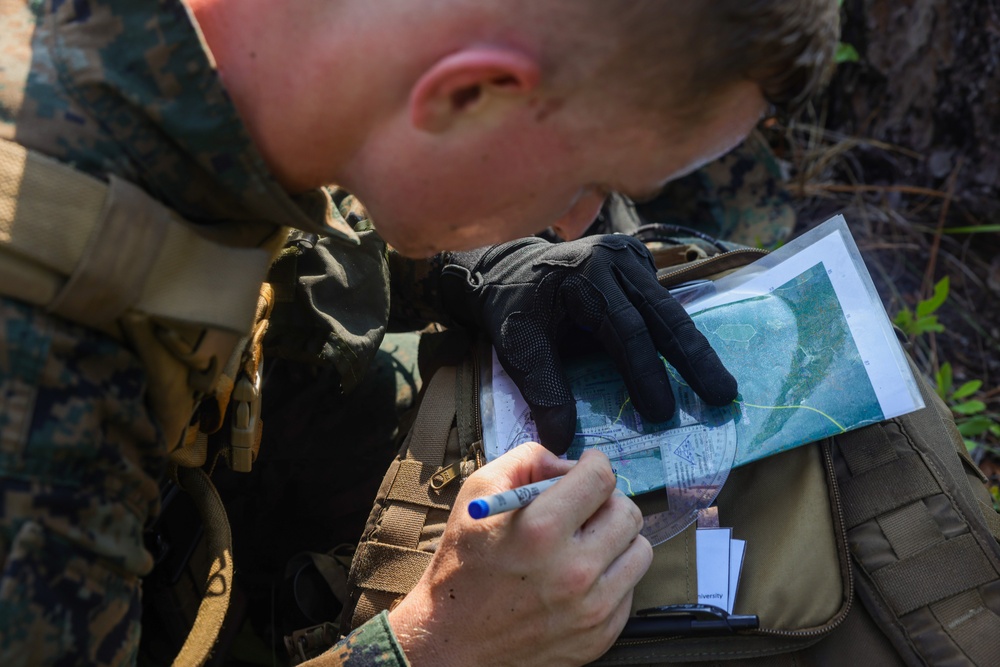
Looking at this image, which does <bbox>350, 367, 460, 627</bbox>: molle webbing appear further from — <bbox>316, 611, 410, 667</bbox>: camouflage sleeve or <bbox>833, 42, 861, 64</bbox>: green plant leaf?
<bbox>833, 42, 861, 64</bbox>: green plant leaf

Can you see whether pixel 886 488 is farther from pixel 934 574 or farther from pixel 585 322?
pixel 585 322

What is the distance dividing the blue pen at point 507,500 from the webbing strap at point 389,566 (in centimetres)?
27


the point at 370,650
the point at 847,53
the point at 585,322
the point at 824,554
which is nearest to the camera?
the point at 370,650

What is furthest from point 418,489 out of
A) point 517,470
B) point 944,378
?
point 944,378

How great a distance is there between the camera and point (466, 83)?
841mm

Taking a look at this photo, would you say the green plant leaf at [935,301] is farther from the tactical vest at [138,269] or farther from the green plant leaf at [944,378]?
the tactical vest at [138,269]

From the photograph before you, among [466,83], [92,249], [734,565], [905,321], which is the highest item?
[905,321]

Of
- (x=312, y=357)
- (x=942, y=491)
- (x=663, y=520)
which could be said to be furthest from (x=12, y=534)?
(x=942, y=491)

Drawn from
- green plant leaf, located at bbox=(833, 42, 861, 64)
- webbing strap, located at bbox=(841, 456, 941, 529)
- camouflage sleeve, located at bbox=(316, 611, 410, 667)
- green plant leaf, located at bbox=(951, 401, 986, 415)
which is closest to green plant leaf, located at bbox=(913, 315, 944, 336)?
green plant leaf, located at bbox=(951, 401, 986, 415)

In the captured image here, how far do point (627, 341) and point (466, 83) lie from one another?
663 mm

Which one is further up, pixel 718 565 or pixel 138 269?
pixel 138 269

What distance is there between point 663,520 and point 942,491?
17.3 inches

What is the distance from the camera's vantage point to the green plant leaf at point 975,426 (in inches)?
82.5

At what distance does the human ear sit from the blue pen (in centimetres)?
46
